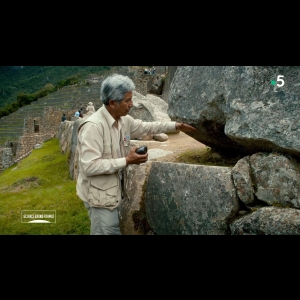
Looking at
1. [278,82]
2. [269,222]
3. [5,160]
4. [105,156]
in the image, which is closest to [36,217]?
[105,156]

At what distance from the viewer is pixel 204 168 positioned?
3.34 m

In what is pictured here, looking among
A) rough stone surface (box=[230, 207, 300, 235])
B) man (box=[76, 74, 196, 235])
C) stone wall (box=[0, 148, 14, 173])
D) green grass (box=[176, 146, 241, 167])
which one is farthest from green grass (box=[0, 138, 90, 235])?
stone wall (box=[0, 148, 14, 173])

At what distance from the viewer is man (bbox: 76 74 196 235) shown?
3055 mm

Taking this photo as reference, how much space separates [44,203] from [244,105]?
11.7ft

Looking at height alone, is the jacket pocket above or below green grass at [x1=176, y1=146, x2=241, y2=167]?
below

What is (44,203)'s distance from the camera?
5.43 meters

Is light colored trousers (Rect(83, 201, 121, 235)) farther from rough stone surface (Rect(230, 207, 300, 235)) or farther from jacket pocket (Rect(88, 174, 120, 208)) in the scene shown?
rough stone surface (Rect(230, 207, 300, 235))

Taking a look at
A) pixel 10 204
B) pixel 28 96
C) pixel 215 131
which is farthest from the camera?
pixel 28 96

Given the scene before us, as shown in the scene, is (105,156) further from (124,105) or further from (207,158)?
(207,158)

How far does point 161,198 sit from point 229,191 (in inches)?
29.7

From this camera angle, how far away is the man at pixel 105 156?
3.05m

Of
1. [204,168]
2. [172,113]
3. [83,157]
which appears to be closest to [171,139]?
[172,113]

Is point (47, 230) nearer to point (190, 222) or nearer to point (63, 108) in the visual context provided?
point (190, 222)

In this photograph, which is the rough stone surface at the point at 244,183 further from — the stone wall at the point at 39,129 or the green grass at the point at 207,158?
the stone wall at the point at 39,129
